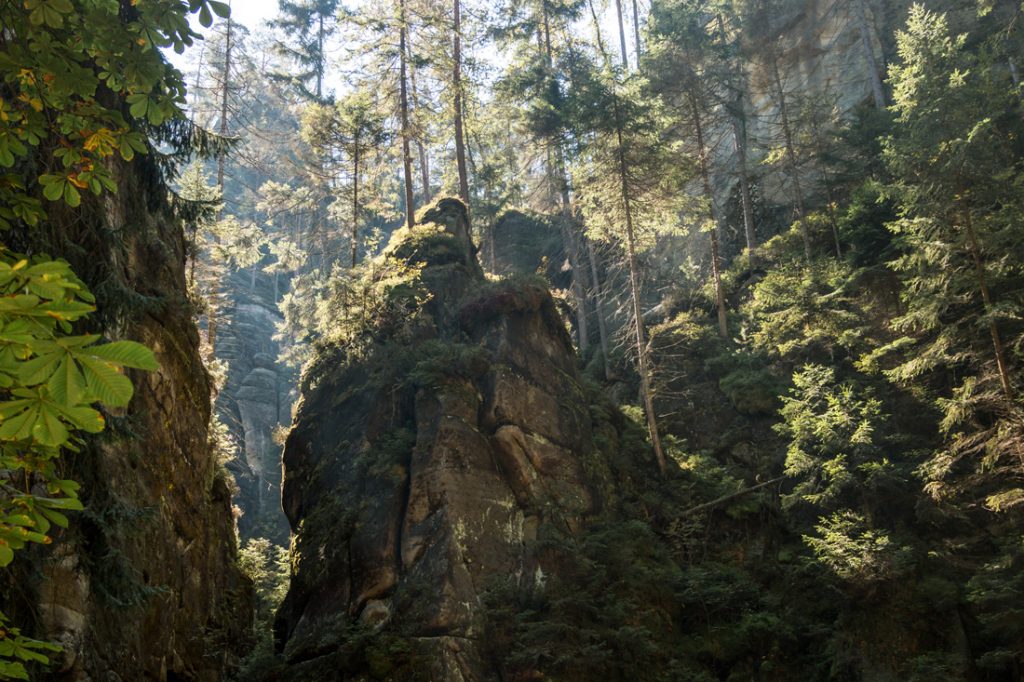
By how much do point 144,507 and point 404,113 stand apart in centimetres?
1757

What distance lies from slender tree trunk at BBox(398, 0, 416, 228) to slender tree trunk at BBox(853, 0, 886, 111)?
16.8 meters

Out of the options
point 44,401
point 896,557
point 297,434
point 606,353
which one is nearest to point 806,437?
point 896,557

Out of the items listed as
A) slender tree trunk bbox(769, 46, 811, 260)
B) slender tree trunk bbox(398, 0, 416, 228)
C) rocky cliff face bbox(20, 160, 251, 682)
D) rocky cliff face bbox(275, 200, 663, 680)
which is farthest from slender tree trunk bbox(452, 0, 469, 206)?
rocky cliff face bbox(20, 160, 251, 682)

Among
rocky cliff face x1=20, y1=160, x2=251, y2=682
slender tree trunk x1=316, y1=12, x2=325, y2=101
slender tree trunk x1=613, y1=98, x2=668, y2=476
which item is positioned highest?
slender tree trunk x1=316, y1=12, x2=325, y2=101

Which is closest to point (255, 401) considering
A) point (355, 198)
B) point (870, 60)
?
point (355, 198)

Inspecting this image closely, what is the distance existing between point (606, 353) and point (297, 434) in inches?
445

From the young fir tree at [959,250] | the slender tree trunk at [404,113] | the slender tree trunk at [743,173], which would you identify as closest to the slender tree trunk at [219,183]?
the slender tree trunk at [404,113]

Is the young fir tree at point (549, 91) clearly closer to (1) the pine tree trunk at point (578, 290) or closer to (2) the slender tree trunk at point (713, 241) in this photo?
(1) the pine tree trunk at point (578, 290)

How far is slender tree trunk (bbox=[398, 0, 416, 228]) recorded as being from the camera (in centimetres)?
2209

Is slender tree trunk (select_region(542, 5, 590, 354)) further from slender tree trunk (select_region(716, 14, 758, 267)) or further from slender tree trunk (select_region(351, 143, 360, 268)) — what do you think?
slender tree trunk (select_region(351, 143, 360, 268))

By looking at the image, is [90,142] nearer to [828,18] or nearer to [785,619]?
[785,619]

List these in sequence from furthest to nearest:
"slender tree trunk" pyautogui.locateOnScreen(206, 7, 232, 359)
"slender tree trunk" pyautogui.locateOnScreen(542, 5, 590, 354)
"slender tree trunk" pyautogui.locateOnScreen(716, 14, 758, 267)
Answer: "slender tree trunk" pyautogui.locateOnScreen(542, 5, 590, 354), "slender tree trunk" pyautogui.locateOnScreen(716, 14, 758, 267), "slender tree trunk" pyautogui.locateOnScreen(206, 7, 232, 359)

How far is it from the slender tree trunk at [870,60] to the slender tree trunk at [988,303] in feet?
40.9

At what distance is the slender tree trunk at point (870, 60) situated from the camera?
24.9 meters
